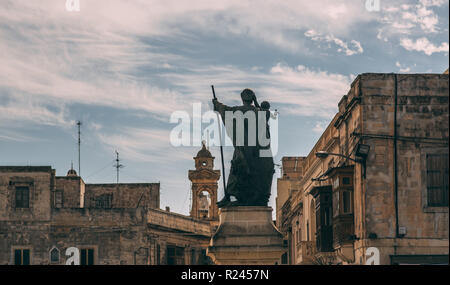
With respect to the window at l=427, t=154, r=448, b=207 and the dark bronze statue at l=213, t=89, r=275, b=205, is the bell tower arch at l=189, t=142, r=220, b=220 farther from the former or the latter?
the dark bronze statue at l=213, t=89, r=275, b=205

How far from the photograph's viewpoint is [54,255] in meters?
73.3

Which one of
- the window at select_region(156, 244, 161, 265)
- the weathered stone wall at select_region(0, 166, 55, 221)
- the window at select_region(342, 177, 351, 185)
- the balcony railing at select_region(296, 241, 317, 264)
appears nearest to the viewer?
the window at select_region(342, 177, 351, 185)

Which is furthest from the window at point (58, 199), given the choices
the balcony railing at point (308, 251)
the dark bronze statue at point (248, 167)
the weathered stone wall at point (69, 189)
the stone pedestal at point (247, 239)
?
the stone pedestal at point (247, 239)

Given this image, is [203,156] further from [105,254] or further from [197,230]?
[105,254]

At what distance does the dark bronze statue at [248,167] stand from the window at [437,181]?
34.7 feet

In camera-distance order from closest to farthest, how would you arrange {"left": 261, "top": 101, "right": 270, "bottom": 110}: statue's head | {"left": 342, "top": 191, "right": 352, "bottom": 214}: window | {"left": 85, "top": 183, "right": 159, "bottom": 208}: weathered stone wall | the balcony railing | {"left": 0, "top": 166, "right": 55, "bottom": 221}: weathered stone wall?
1. {"left": 261, "top": 101, "right": 270, "bottom": 110}: statue's head
2. {"left": 342, "top": 191, "right": 352, "bottom": 214}: window
3. the balcony railing
4. {"left": 0, "top": 166, "right": 55, "bottom": 221}: weathered stone wall
5. {"left": 85, "top": 183, "right": 159, "bottom": 208}: weathered stone wall

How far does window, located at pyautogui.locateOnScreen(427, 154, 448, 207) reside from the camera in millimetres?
39344

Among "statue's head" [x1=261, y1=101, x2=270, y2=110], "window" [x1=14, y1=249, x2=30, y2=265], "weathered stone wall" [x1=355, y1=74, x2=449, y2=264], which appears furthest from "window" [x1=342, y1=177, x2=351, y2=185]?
"window" [x1=14, y1=249, x2=30, y2=265]

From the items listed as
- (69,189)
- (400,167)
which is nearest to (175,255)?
(69,189)

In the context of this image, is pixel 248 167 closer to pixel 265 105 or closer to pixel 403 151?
pixel 265 105

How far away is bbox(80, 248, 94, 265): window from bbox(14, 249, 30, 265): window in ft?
12.4

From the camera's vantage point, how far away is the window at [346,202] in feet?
139
